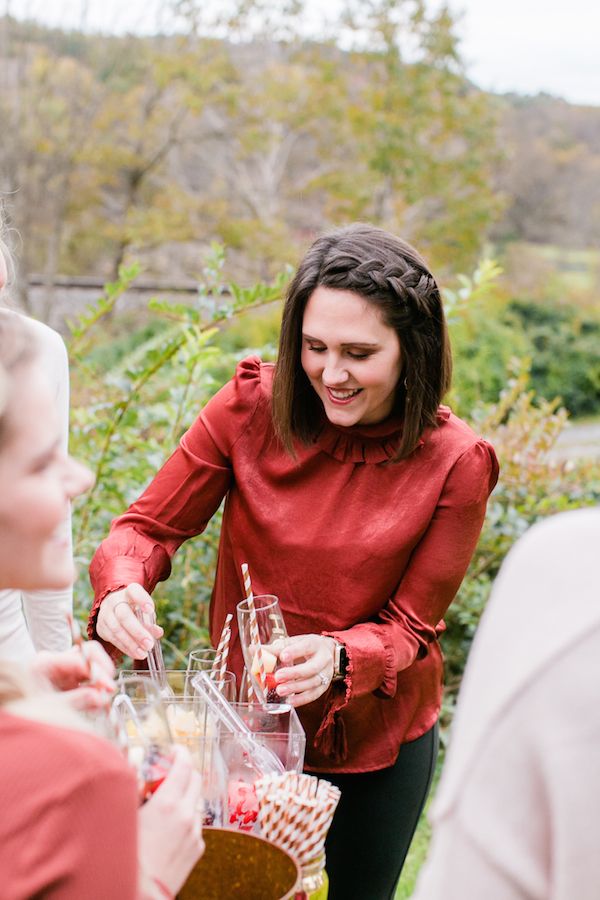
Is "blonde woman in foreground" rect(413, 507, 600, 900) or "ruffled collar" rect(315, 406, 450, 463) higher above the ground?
"blonde woman in foreground" rect(413, 507, 600, 900)

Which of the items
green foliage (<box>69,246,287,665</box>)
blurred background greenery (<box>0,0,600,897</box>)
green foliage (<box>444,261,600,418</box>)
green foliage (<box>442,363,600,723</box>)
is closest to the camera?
green foliage (<box>69,246,287,665</box>)

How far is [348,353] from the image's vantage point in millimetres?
2150

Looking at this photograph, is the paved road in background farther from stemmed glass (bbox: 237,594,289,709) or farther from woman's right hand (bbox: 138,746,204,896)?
woman's right hand (bbox: 138,746,204,896)

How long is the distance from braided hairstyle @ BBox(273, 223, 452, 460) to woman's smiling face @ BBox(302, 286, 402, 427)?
24 mm

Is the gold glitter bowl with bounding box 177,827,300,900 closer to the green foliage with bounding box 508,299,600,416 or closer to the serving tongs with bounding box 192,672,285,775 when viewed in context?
the serving tongs with bounding box 192,672,285,775

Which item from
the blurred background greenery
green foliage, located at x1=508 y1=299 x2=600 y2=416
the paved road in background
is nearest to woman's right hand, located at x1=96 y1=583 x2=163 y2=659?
the blurred background greenery

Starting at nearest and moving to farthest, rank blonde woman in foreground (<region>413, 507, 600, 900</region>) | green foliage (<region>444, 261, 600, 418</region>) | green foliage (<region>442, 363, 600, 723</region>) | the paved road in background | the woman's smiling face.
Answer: blonde woman in foreground (<region>413, 507, 600, 900</region>) → the woman's smiling face → green foliage (<region>442, 363, 600, 723</region>) → the paved road in background → green foliage (<region>444, 261, 600, 418</region>)

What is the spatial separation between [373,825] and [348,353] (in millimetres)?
1131

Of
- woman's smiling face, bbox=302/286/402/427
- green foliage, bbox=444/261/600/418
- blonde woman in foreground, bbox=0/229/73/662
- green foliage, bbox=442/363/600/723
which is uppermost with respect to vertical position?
woman's smiling face, bbox=302/286/402/427

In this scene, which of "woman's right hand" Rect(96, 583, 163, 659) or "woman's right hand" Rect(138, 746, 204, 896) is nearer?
"woman's right hand" Rect(138, 746, 204, 896)

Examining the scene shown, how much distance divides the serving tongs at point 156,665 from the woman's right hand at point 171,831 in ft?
1.40

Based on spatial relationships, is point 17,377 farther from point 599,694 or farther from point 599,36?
point 599,36

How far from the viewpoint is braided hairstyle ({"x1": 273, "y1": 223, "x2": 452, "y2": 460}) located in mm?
2129

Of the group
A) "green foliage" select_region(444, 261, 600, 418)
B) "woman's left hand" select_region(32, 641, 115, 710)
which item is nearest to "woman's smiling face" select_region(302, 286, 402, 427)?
"woman's left hand" select_region(32, 641, 115, 710)
